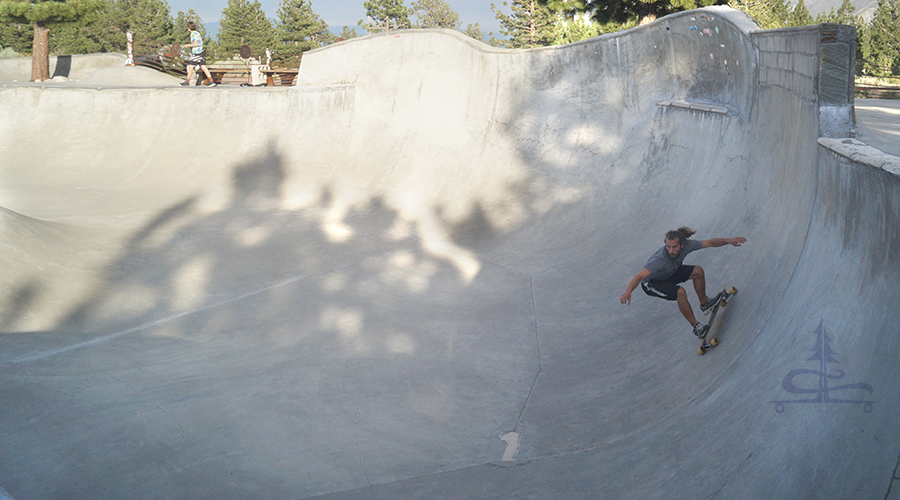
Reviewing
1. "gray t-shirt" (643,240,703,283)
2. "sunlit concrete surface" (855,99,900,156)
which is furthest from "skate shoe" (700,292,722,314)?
"sunlit concrete surface" (855,99,900,156)

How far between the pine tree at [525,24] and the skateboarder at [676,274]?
5679 centimetres

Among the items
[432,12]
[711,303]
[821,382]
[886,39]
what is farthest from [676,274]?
[432,12]

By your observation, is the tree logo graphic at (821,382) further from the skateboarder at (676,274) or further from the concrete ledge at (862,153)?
the skateboarder at (676,274)

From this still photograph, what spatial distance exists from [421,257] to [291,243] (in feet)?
6.94

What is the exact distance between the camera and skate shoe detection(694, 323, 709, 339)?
195 inches

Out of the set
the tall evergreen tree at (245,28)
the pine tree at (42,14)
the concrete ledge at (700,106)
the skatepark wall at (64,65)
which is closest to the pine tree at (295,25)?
the tall evergreen tree at (245,28)

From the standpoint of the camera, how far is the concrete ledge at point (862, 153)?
3.12 meters

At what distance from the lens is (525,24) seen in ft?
195

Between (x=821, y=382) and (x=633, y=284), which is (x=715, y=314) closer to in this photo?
(x=633, y=284)

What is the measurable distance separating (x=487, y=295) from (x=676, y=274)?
10.4ft

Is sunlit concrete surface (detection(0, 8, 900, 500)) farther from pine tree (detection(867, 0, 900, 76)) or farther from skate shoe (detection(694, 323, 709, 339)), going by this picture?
pine tree (detection(867, 0, 900, 76))

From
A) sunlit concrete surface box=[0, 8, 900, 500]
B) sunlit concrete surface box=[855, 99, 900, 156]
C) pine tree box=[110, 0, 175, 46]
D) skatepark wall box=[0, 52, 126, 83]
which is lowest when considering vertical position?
sunlit concrete surface box=[0, 8, 900, 500]

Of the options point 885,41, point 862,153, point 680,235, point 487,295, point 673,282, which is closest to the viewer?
point 862,153

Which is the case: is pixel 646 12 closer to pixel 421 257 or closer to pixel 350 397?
pixel 421 257
